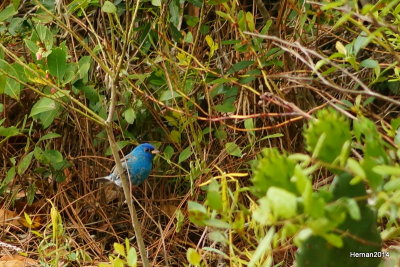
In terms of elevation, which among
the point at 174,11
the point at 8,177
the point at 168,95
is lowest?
the point at 8,177


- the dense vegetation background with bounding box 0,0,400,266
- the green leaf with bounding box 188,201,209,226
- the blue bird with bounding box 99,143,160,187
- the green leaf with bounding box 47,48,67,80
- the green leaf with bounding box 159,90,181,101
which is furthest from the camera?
the blue bird with bounding box 99,143,160,187

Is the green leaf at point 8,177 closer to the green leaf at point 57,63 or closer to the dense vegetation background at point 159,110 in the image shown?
the dense vegetation background at point 159,110

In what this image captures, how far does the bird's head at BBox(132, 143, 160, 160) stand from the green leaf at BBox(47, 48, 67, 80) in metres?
0.91

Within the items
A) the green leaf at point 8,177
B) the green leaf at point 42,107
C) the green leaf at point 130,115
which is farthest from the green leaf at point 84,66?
the green leaf at point 8,177

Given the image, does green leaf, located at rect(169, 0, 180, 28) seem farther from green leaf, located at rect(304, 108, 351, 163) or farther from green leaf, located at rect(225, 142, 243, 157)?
green leaf, located at rect(304, 108, 351, 163)

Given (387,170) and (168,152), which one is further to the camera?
(168,152)

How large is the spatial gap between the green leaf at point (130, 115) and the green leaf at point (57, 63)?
0.69 meters

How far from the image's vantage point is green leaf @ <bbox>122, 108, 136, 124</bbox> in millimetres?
4203

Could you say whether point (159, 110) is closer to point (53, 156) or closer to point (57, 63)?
point (53, 156)

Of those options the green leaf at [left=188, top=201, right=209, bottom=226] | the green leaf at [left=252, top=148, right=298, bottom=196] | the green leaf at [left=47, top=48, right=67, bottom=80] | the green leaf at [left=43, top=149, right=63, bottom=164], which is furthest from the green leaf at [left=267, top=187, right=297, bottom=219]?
the green leaf at [left=43, top=149, right=63, bottom=164]

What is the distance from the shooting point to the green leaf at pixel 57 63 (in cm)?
356

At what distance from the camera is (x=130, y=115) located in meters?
4.22

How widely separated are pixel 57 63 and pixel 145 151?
0.97m

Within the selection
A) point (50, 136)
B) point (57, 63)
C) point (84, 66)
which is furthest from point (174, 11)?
point (50, 136)
